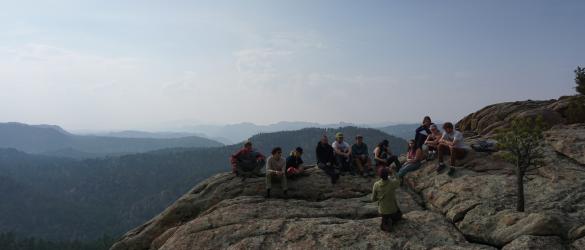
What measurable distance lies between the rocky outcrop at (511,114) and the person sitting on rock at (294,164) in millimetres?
14159

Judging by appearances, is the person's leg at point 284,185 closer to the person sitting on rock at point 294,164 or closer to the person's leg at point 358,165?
the person sitting on rock at point 294,164

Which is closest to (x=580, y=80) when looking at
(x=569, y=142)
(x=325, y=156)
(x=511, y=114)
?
(x=511, y=114)

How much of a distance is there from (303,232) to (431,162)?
34.3 ft

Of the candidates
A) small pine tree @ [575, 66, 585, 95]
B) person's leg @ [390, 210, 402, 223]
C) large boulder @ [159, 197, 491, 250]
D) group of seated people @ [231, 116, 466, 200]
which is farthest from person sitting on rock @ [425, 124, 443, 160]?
small pine tree @ [575, 66, 585, 95]

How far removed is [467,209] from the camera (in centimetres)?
1545

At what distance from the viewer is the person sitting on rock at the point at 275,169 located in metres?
19.8

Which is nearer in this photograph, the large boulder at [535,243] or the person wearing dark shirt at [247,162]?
the large boulder at [535,243]

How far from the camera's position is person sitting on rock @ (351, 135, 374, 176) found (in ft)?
72.8

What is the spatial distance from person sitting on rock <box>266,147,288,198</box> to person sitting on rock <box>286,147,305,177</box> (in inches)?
33.4

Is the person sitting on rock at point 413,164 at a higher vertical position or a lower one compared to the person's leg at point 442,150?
lower

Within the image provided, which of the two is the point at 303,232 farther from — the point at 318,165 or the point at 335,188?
the point at 318,165

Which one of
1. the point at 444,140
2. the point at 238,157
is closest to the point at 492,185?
the point at 444,140

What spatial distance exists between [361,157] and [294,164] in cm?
390

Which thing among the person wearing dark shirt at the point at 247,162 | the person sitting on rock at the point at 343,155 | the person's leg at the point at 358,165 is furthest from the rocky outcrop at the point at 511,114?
the person wearing dark shirt at the point at 247,162
